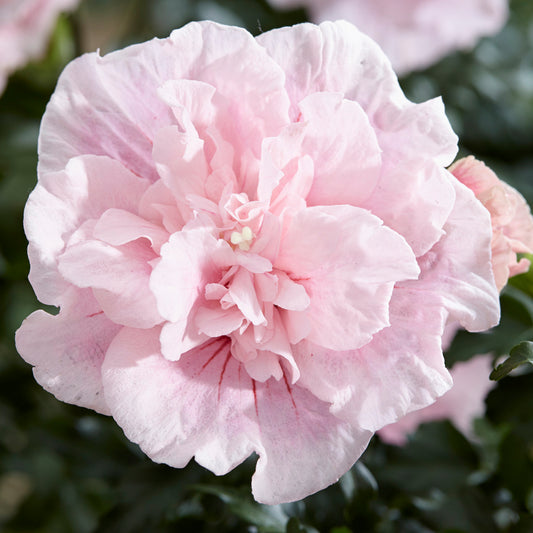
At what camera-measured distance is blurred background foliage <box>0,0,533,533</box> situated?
46cm

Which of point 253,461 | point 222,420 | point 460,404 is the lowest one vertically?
point 460,404

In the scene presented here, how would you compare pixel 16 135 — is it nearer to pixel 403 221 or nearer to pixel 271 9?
pixel 271 9

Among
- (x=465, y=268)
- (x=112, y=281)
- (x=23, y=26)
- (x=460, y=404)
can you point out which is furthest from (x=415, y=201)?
(x=23, y=26)

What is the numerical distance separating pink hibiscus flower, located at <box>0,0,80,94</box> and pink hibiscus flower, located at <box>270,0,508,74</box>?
21 cm

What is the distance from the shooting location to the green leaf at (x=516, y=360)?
0.34 metres

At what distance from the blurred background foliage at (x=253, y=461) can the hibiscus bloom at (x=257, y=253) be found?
10 cm

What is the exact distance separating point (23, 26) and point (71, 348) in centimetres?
44

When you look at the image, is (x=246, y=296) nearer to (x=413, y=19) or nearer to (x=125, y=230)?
(x=125, y=230)

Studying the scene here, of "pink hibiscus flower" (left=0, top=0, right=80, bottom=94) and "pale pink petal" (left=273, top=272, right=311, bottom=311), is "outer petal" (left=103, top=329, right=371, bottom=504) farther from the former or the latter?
"pink hibiscus flower" (left=0, top=0, right=80, bottom=94)

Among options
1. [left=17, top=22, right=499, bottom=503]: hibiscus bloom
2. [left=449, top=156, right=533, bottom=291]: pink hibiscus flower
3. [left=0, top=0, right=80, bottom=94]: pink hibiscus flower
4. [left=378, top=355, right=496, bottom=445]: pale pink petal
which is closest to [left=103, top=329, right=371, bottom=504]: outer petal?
[left=17, top=22, right=499, bottom=503]: hibiscus bloom

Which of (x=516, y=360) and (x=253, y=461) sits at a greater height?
(x=516, y=360)

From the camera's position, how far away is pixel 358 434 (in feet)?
1.10

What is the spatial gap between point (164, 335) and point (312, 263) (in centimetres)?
7

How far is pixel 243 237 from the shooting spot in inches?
13.6
